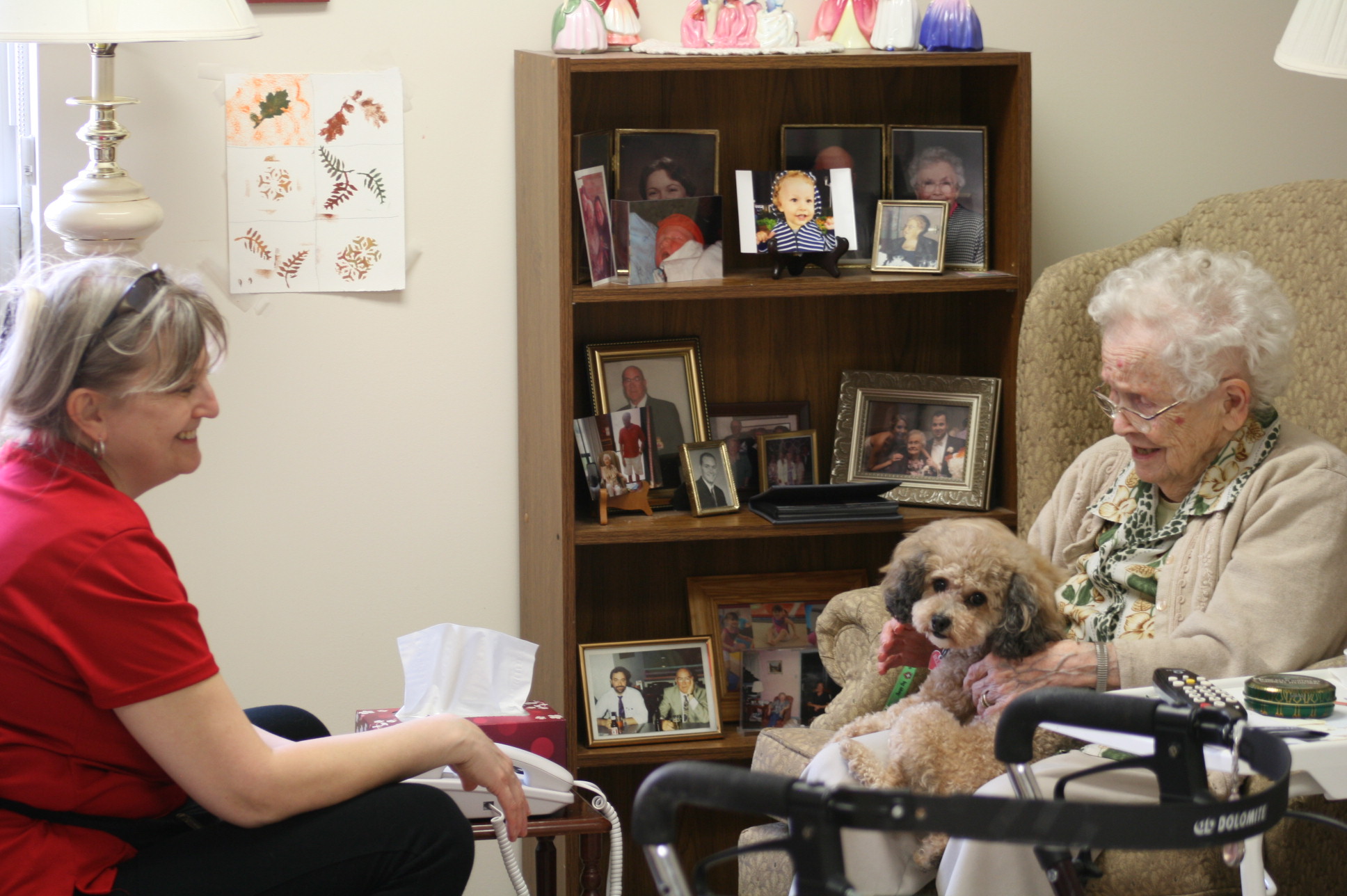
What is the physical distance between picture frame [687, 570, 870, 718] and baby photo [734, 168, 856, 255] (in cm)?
66

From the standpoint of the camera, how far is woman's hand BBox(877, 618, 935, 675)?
195cm

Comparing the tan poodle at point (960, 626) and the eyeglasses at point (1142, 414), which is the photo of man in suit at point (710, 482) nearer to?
the tan poodle at point (960, 626)

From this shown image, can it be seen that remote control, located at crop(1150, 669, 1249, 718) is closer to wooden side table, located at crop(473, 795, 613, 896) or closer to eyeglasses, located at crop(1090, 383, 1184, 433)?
eyeglasses, located at crop(1090, 383, 1184, 433)

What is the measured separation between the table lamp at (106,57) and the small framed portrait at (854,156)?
0.98m

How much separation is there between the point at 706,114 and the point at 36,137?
4.03ft

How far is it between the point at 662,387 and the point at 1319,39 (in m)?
1.28

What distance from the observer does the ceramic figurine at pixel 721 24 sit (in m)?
2.37

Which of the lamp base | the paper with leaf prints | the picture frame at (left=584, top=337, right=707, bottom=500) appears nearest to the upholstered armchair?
the picture frame at (left=584, top=337, right=707, bottom=500)

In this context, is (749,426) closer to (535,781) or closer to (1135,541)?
(1135,541)

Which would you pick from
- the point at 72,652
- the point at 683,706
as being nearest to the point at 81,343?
the point at 72,652

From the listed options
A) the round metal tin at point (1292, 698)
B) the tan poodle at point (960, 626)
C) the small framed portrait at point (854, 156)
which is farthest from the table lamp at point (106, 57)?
the round metal tin at point (1292, 698)

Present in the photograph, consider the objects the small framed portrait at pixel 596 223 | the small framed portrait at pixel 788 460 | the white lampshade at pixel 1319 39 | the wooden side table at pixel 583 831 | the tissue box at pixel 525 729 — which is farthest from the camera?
the small framed portrait at pixel 788 460

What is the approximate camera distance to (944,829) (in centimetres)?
80

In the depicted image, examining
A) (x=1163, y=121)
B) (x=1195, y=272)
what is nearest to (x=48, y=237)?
(x=1195, y=272)
